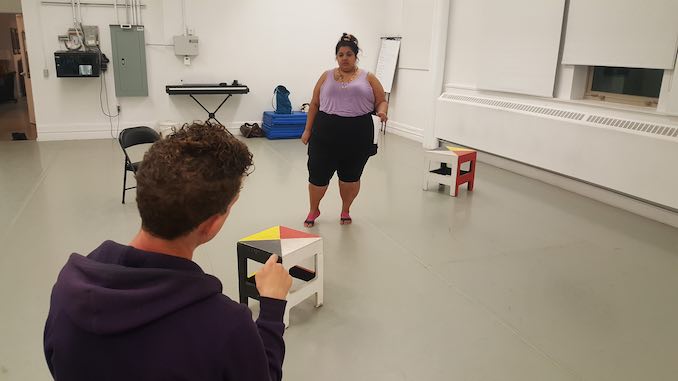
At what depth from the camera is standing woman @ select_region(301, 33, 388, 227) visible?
384 cm

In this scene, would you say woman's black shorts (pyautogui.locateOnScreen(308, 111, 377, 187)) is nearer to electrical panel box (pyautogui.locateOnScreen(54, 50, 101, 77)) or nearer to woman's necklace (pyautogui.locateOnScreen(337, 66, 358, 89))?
woman's necklace (pyautogui.locateOnScreen(337, 66, 358, 89))

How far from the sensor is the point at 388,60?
876 centimetres

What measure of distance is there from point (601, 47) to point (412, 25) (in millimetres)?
3744

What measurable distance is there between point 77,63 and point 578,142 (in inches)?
260

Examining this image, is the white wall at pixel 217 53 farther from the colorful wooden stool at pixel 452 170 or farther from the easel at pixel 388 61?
the colorful wooden stool at pixel 452 170

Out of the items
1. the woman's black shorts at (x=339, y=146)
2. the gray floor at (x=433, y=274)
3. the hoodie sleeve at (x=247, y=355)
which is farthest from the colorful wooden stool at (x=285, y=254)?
the hoodie sleeve at (x=247, y=355)

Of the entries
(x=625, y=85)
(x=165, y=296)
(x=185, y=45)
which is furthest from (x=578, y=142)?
(x=185, y=45)

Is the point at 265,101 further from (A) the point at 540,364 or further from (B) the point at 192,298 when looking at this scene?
(B) the point at 192,298

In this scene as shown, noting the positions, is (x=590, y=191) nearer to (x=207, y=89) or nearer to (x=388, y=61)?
(x=388, y=61)

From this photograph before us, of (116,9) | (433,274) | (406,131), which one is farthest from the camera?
(406,131)

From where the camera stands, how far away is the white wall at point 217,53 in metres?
7.38

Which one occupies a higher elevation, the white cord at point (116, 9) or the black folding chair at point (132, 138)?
the white cord at point (116, 9)

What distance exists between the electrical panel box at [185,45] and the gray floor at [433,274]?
271cm

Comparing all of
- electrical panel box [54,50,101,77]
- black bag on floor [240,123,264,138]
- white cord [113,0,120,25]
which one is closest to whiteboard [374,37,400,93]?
black bag on floor [240,123,264,138]
